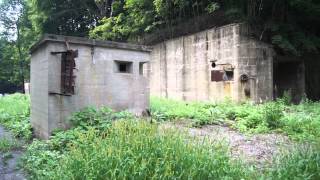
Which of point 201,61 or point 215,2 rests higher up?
point 215,2

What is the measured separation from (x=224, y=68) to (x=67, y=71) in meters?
7.85

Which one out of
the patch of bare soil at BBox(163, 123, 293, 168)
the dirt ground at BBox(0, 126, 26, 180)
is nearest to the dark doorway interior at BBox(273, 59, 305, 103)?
the patch of bare soil at BBox(163, 123, 293, 168)

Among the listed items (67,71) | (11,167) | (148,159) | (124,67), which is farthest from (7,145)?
(148,159)

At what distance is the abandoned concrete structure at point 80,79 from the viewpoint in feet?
28.2

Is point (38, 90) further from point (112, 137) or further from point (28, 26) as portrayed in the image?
point (28, 26)

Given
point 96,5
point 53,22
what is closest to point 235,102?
point 96,5

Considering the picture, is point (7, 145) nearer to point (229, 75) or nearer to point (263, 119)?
point (263, 119)

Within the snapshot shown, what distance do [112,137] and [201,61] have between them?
11557 mm

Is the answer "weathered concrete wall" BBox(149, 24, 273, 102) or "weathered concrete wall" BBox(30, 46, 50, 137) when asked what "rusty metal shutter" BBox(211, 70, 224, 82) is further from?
"weathered concrete wall" BBox(30, 46, 50, 137)

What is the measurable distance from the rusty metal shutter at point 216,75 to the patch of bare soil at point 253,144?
6224mm

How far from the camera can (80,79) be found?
9102 millimetres

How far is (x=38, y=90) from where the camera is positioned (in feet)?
31.7

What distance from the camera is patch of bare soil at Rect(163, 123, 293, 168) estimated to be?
18.9ft

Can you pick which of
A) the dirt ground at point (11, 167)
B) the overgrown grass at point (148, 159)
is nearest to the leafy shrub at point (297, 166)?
the overgrown grass at point (148, 159)
